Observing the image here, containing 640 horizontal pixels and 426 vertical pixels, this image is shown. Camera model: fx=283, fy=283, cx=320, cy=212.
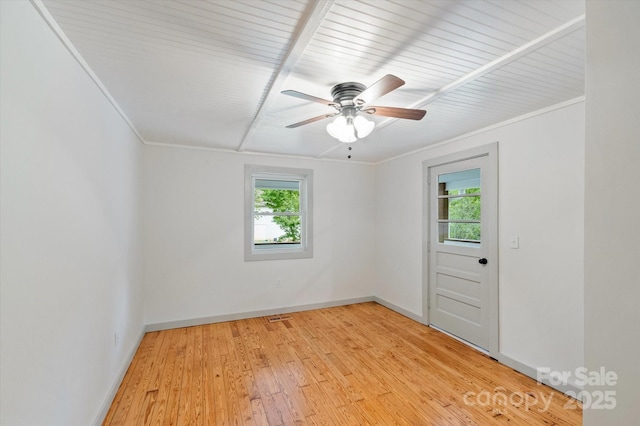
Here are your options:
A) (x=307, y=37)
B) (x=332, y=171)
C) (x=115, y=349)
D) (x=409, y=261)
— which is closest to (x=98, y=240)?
(x=115, y=349)

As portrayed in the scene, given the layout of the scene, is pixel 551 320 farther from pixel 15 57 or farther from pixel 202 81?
pixel 15 57

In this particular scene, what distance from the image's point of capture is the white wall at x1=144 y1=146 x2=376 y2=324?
143 inches

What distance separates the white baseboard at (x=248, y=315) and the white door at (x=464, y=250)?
1.37 meters

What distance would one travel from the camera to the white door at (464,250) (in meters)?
2.97

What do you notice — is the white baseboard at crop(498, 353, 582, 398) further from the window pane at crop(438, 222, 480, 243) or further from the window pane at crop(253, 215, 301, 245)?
the window pane at crop(253, 215, 301, 245)

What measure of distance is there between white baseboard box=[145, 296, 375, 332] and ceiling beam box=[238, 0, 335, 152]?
2931mm

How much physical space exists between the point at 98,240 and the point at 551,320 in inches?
144

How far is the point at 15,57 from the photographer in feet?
3.57

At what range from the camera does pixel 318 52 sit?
5.22 feet

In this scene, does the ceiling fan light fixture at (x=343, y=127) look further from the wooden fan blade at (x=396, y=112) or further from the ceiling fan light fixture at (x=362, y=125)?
the wooden fan blade at (x=396, y=112)

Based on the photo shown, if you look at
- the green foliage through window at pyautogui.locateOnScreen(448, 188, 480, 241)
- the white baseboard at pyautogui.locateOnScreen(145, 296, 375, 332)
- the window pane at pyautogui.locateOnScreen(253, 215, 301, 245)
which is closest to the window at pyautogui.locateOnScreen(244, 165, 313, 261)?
the window pane at pyautogui.locateOnScreen(253, 215, 301, 245)

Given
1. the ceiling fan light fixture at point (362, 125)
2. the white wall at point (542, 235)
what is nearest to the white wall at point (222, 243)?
the white wall at point (542, 235)

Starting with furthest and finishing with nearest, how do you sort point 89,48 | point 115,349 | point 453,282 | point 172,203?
point 172,203 → point 453,282 → point 115,349 → point 89,48

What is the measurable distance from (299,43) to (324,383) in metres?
2.58
